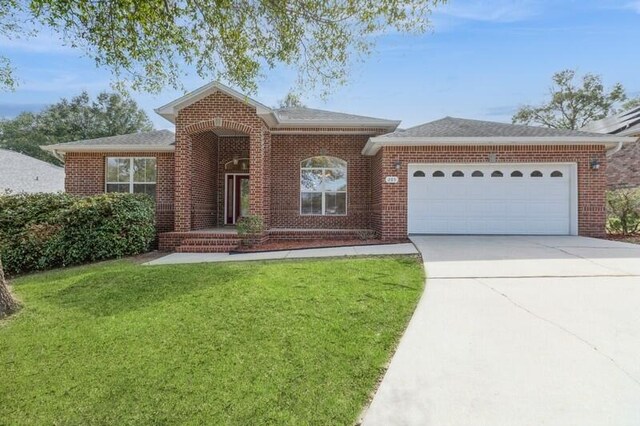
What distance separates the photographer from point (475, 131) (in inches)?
460

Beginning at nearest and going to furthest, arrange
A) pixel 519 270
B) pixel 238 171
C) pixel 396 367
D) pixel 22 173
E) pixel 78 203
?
pixel 396 367, pixel 519 270, pixel 78 203, pixel 238 171, pixel 22 173

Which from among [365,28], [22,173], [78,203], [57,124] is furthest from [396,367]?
[57,124]

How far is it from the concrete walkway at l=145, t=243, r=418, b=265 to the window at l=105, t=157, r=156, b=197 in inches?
175

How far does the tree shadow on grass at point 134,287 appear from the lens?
5.45m

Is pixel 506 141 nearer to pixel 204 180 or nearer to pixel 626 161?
pixel 204 180

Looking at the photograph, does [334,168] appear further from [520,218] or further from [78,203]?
[78,203]

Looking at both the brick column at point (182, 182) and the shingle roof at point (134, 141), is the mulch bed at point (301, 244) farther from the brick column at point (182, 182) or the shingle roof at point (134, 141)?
the shingle roof at point (134, 141)

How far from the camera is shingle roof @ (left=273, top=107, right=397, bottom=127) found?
42.3 ft

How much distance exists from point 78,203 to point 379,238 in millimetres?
8377

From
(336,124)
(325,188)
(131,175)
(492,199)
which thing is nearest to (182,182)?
(131,175)

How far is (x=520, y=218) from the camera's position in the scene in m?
11.4

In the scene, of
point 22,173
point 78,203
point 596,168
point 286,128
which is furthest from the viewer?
point 22,173

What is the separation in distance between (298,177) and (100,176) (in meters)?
7.23

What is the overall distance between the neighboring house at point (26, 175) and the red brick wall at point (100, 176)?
745cm
